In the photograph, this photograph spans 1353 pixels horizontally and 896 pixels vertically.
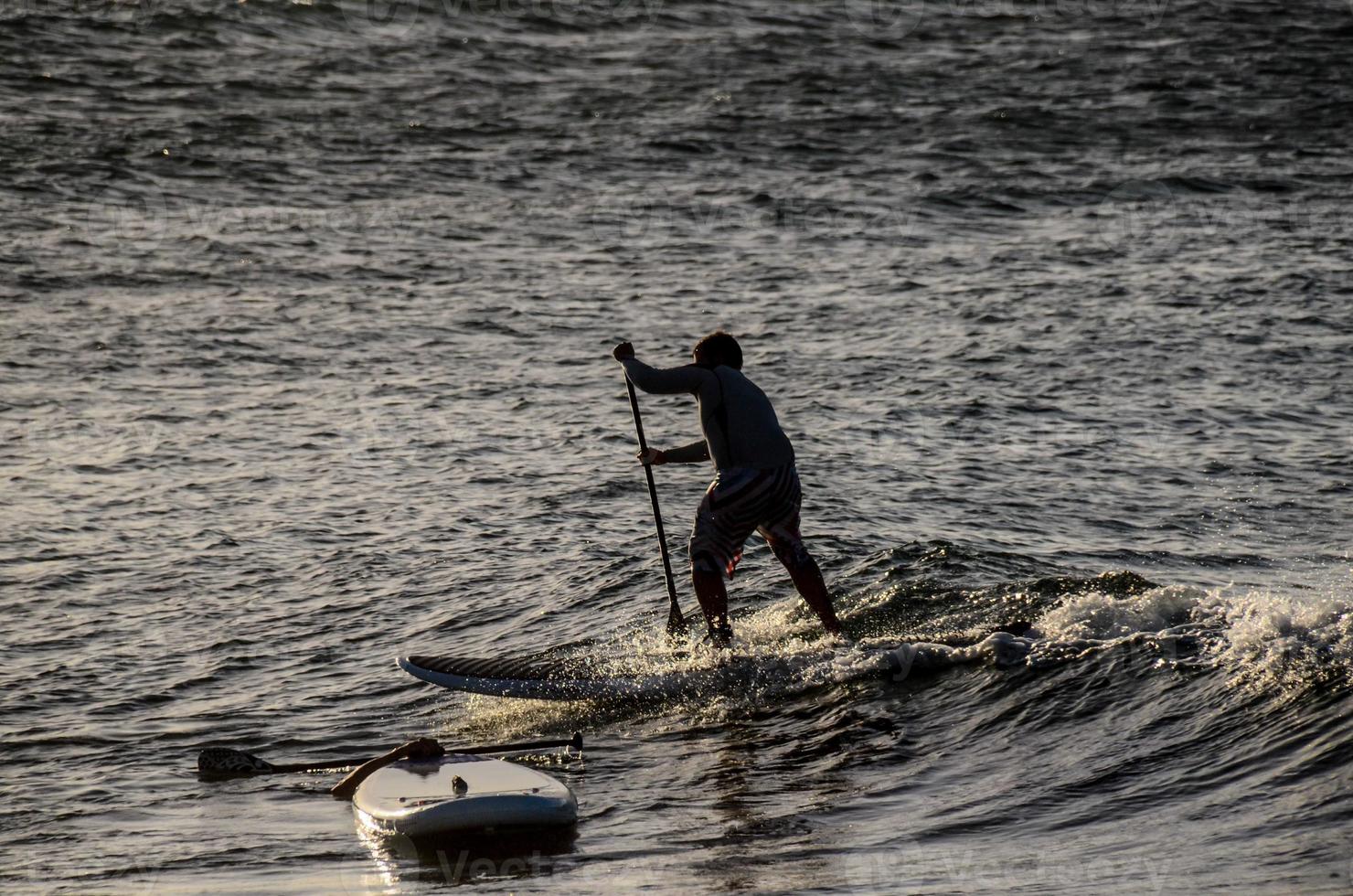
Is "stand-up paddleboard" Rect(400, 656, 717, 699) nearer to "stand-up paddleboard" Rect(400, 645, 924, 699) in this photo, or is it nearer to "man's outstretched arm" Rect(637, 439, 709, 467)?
"stand-up paddleboard" Rect(400, 645, 924, 699)

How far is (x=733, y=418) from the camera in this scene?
9992 millimetres

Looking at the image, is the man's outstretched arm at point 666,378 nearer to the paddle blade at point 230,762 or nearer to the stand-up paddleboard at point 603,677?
the stand-up paddleboard at point 603,677

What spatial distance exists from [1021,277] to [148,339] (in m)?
11.5

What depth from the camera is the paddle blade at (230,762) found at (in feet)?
30.2

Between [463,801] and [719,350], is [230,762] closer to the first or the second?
[463,801]

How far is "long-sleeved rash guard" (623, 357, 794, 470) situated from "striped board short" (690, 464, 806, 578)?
0.28 feet

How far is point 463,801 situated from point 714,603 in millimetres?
2680

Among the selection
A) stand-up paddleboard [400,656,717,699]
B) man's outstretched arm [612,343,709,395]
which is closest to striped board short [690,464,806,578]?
man's outstretched arm [612,343,709,395]

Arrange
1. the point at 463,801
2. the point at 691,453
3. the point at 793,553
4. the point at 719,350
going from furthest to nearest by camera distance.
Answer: the point at 691,453 → the point at 793,553 → the point at 719,350 → the point at 463,801

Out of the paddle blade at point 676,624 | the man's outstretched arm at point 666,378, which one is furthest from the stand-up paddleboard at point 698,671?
the man's outstretched arm at point 666,378

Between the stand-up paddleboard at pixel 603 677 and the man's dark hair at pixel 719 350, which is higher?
the man's dark hair at pixel 719 350

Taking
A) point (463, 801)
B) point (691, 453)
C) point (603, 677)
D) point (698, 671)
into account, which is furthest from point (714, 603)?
point (463, 801)

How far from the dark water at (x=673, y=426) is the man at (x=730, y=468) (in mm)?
734

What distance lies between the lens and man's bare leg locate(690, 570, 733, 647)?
402 inches
